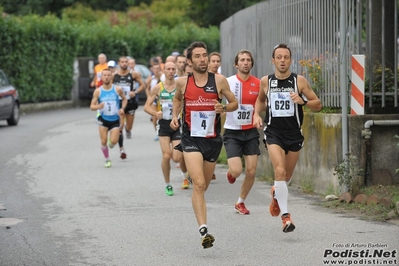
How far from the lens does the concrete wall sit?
1184 cm

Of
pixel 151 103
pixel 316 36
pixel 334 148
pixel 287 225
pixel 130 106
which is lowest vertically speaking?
pixel 287 225

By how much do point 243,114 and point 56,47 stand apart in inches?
1070

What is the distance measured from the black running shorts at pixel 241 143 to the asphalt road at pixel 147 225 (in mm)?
728

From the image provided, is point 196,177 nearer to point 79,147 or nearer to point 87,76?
point 79,147

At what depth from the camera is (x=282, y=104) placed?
10.1m

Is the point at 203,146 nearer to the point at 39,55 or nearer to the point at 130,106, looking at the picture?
the point at 130,106

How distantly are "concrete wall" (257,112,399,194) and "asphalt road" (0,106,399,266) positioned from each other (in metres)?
0.41

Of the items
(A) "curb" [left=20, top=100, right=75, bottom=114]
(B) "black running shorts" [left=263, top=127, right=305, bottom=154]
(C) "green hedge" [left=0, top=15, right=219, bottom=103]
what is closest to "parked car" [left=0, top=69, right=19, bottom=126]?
(C) "green hedge" [left=0, top=15, right=219, bottom=103]

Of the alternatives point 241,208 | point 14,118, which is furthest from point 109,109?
point 14,118

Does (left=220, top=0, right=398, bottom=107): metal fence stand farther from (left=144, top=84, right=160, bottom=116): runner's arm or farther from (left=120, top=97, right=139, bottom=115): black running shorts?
(left=120, top=97, right=139, bottom=115): black running shorts

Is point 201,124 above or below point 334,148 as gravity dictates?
above

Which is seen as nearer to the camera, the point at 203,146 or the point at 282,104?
the point at 203,146

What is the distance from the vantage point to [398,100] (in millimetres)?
12078

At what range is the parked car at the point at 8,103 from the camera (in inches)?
1032
